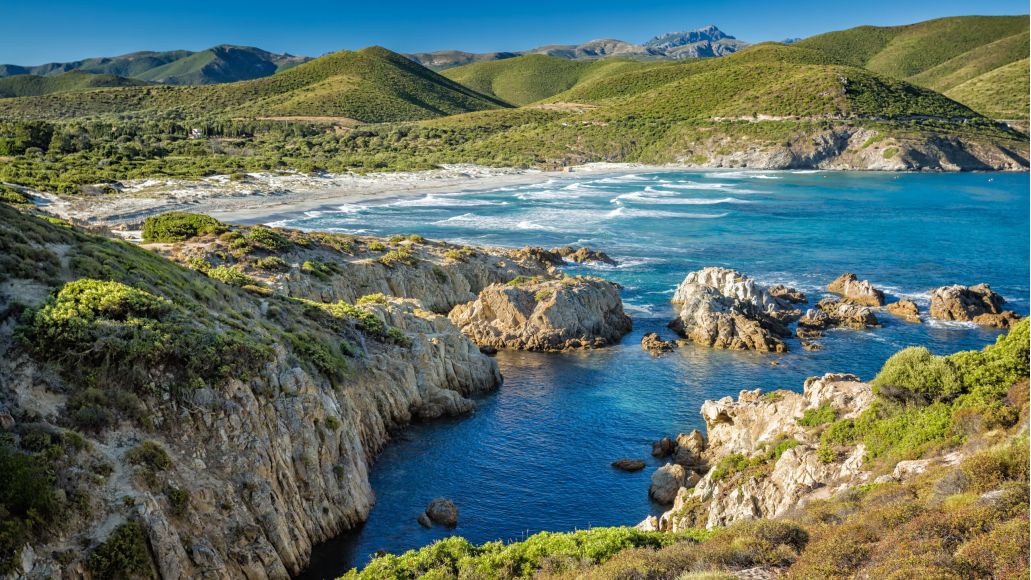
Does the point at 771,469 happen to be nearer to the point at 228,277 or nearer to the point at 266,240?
the point at 228,277

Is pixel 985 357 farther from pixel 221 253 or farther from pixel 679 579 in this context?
pixel 221 253

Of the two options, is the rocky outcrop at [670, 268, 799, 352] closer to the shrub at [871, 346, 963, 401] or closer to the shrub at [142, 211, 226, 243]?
the shrub at [871, 346, 963, 401]

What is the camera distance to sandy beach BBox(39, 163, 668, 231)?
76.2 metres

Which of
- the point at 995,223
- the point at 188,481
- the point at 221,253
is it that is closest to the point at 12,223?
the point at 188,481

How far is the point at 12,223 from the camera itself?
92.5 ft

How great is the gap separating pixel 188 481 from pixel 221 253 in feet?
101

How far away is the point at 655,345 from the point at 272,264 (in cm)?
2548

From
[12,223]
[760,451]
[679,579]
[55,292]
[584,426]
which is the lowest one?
[584,426]

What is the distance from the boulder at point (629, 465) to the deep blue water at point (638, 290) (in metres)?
0.47

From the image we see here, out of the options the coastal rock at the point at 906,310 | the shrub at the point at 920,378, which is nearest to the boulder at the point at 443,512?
the shrub at the point at 920,378

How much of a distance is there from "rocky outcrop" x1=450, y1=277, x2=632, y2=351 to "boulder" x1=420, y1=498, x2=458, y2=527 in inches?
871

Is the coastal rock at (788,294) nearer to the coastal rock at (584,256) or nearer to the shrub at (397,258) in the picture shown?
the coastal rock at (584,256)

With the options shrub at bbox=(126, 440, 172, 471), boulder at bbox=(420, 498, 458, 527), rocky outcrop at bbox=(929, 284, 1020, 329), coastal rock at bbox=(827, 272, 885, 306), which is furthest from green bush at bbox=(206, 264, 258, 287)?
rocky outcrop at bbox=(929, 284, 1020, 329)

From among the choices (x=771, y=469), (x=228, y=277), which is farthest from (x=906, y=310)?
(x=228, y=277)
